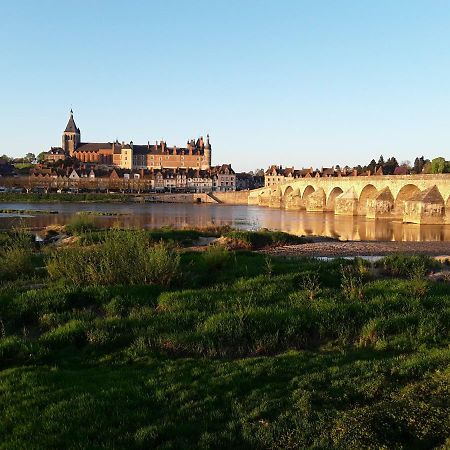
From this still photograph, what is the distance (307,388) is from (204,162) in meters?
139

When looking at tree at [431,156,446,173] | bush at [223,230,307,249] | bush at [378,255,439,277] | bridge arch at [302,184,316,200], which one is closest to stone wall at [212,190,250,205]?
bridge arch at [302,184,316,200]

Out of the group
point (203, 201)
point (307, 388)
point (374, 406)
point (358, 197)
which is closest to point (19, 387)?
point (307, 388)

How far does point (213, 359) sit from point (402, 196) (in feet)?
161

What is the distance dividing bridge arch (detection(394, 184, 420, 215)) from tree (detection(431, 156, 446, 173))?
26.2 metres

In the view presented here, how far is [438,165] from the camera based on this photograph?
7400 centimetres

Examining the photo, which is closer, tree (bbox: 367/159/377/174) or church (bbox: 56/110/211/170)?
tree (bbox: 367/159/377/174)

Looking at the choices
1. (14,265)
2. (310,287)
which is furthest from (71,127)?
(310,287)

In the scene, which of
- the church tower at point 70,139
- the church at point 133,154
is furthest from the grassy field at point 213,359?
the church tower at point 70,139

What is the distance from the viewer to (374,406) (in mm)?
4262

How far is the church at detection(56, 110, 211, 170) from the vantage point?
5453 inches

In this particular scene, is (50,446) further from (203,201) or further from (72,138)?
(72,138)

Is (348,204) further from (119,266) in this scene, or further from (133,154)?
(133,154)

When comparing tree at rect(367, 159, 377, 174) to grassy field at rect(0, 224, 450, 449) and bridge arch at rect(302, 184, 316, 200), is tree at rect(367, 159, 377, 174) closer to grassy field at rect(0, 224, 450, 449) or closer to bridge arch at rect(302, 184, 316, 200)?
bridge arch at rect(302, 184, 316, 200)

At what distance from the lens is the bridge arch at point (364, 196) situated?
188 feet
